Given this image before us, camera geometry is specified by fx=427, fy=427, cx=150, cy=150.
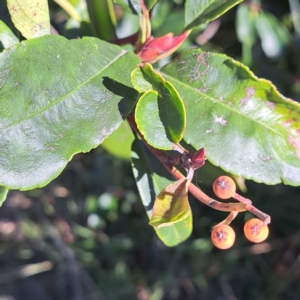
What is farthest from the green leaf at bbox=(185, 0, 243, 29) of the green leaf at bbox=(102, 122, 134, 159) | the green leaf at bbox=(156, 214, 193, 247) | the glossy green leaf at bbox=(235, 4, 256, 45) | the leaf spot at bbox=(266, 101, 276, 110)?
the glossy green leaf at bbox=(235, 4, 256, 45)

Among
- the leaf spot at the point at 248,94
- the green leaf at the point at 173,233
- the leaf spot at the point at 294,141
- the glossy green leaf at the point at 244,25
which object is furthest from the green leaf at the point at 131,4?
the glossy green leaf at the point at 244,25

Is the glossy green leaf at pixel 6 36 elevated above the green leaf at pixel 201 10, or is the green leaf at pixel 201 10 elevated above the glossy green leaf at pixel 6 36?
the glossy green leaf at pixel 6 36

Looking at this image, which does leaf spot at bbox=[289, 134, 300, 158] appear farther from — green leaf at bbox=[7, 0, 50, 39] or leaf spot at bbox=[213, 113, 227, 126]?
green leaf at bbox=[7, 0, 50, 39]

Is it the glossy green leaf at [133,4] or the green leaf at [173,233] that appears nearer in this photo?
the glossy green leaf at [133,4]

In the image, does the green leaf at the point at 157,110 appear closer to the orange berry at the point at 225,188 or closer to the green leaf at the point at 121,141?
the orange berry at the point at 225,188

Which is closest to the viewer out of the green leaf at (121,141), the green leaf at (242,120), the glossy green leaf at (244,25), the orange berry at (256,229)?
the orange berry at (256,229)

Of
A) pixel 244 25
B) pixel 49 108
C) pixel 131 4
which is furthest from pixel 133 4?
pixel 244 25

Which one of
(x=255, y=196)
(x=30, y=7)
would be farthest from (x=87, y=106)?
(x=255, y=196)
